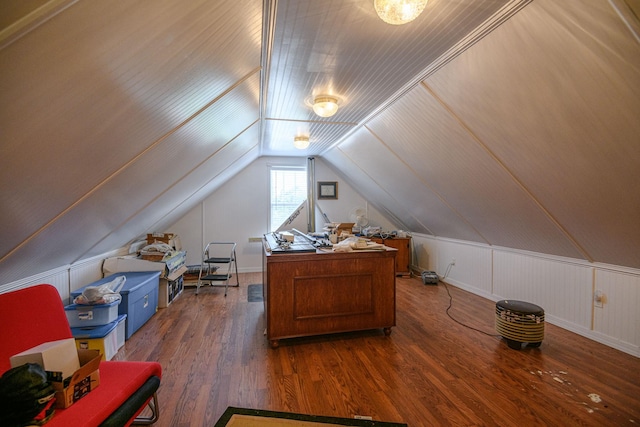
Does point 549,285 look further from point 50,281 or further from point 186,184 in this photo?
point 50,281

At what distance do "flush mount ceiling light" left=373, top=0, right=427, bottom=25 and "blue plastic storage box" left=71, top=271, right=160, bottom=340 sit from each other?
3.10 meters

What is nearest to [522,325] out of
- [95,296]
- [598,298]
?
[598,298]

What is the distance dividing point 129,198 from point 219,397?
5.91 ft

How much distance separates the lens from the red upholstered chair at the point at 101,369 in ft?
4.06

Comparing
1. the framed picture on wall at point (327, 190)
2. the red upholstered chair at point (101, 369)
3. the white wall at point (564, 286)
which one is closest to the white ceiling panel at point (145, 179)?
the red upholstered chair at point (101, 369)

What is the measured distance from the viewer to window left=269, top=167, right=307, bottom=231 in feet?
19.2

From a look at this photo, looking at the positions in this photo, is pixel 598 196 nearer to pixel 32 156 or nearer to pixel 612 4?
pixel 612 4

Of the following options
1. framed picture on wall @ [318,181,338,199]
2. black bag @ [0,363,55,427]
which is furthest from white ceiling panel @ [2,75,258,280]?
framed picture on wall @ [318,181,338,199]

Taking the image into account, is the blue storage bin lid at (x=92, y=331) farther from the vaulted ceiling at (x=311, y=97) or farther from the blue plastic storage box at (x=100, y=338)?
Result: the vaulted ceiling at (x=311, y=97)

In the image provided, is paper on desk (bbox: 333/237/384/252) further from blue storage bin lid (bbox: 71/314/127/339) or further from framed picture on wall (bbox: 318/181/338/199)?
framed picture on wall (bbox: 318/181/338/199)

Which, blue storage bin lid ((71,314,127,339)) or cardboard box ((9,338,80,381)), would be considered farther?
blue storage bin lid ((71,314,127,339))

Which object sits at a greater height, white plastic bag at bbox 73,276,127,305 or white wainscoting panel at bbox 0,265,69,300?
white wainscoting panel at bbox 0,265,69,300

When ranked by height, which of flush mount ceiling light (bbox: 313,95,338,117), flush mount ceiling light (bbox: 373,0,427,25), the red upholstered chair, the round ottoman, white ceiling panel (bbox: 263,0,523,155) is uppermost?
white ceiling panel (bbox: 263,0,523,155)

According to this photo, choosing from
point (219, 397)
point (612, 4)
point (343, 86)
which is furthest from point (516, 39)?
point (219, 397)
